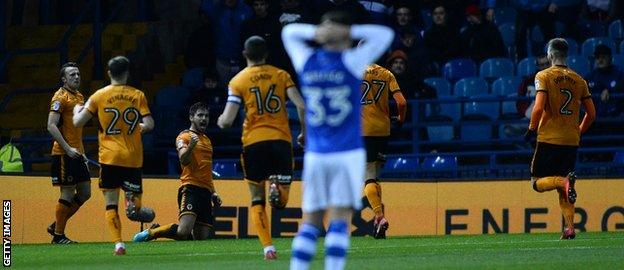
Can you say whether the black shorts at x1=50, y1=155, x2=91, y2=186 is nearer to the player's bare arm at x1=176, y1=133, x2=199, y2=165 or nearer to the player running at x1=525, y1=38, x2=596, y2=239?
the player's bare arm at x1=176, y1=133, x2=199, y2=165

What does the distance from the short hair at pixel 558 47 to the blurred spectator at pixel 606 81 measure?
605 cm

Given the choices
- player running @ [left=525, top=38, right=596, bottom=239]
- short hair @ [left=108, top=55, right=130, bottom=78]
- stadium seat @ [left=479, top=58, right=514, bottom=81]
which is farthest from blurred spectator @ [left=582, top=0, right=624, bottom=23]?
short hair @ [left=108, top=55, right=130, bottom=78]

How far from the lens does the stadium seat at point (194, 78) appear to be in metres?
26.3

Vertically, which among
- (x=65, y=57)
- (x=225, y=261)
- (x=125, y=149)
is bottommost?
(x=225, y=261)

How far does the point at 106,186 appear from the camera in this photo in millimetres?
16922

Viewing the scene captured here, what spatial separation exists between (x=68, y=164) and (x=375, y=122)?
3.94 m

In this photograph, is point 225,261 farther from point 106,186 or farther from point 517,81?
point 517,81

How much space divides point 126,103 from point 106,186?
3.07 feet

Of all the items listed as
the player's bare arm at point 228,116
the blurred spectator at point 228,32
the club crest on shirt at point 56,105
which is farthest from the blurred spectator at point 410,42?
the player's bare arm at point 228,116

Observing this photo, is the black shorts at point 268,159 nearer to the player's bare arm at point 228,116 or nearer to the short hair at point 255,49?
the player's bare arm at point 228,116

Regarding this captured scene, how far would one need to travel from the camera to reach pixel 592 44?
25859 millimetres

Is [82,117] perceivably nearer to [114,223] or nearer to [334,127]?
[114,223]

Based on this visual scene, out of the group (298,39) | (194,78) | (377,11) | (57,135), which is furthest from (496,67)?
(298,39)

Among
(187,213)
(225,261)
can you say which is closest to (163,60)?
(187,213)
